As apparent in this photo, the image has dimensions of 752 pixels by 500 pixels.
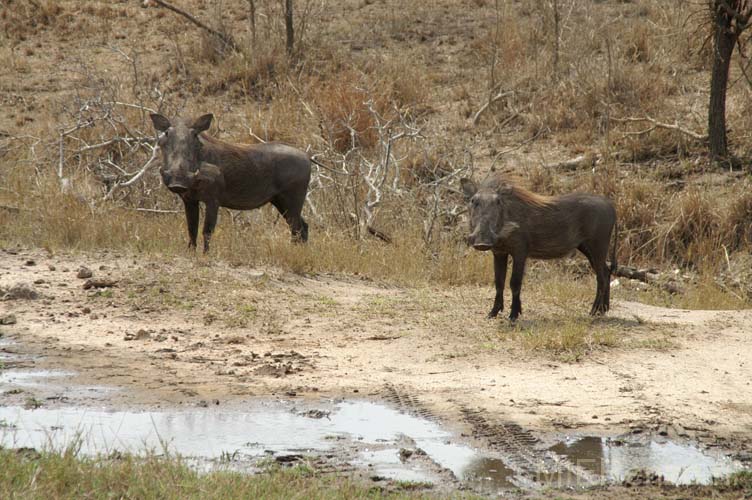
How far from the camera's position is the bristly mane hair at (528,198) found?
26.0ft

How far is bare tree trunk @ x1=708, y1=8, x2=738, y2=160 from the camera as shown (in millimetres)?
13414

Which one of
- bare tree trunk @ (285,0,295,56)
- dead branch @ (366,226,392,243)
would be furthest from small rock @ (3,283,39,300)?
bare tree trunk @ (285,0,295,56)

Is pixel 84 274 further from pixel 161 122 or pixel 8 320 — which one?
pixel 161 122

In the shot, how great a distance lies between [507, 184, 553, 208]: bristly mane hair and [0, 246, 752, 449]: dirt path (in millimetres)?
957

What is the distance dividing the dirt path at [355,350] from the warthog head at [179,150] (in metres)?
0.68

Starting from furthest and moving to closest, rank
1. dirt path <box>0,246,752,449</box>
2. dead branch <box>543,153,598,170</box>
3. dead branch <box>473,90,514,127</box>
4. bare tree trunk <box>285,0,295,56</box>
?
bare tree trunk <box>285,0,295,56</box>, dead branch <box>473,90,514,127</box>, dead branch <box>543,153,598,170</box>, dirt path <box>0,246,752,449</box>

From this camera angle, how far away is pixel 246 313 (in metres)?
7.99

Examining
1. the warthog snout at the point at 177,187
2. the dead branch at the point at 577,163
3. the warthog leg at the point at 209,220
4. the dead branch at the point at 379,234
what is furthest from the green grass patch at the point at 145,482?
the dead branch at the point at 577,163

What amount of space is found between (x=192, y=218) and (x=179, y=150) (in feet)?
2.44

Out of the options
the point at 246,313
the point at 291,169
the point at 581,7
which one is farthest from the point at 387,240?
the point at 581,7

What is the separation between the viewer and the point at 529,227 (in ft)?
25.9

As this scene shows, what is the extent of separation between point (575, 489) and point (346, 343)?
2.95 metres

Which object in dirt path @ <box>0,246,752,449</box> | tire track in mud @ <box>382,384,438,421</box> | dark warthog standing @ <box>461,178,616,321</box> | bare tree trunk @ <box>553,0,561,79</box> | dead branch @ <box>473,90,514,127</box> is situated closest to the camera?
tire track in mud @ <box>382,384,438,421</box>

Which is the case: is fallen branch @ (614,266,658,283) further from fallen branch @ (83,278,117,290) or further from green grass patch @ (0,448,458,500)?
green grass patch @ (0,448,458,500)
